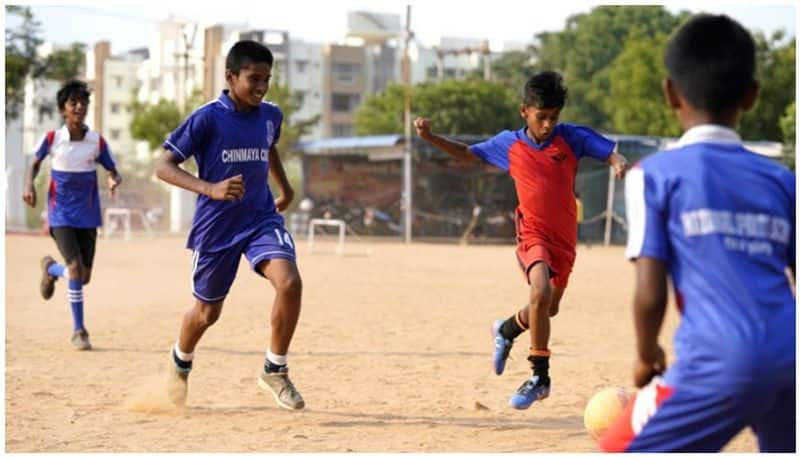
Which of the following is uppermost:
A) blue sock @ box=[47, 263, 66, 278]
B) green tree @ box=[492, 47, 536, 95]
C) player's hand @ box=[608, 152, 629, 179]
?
green tree @ box=[492, 47, 536, 95]

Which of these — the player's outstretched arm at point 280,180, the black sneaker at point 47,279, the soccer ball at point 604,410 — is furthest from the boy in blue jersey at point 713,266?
the black sneaker at point 47,279

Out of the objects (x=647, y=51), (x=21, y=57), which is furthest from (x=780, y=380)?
(x=647, y=51)

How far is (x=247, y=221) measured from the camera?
7.69 m

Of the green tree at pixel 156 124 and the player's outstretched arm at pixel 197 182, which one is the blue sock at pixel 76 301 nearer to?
the player's outstretched arm at pixel 197 182

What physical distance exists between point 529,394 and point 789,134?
89.9 feet

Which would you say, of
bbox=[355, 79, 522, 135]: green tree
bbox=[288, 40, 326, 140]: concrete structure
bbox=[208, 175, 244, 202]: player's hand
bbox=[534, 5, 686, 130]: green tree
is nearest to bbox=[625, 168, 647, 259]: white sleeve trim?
bbox=[208, 175, 244, 202]: player's hand

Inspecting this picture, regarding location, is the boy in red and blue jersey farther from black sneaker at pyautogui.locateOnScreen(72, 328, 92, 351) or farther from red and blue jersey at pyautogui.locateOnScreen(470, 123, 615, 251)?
black sneaker at pyautogui.locateOnScreen(72, 328, 92, 351)

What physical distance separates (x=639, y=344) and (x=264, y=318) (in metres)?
10.8

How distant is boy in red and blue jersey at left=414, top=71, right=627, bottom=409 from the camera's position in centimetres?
763

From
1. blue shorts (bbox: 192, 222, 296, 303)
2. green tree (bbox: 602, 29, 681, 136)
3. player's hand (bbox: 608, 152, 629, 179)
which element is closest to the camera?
player's hand (bbox: 608, 152, 629, 179)

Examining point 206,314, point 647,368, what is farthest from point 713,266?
point 206,314

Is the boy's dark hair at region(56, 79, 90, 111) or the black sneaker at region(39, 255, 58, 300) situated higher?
the boy's dark hair at region(56, 79, 90, 111)

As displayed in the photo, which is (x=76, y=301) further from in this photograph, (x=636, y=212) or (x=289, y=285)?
(x=636, y=212)

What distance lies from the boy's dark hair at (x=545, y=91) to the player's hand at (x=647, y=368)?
3.88m
